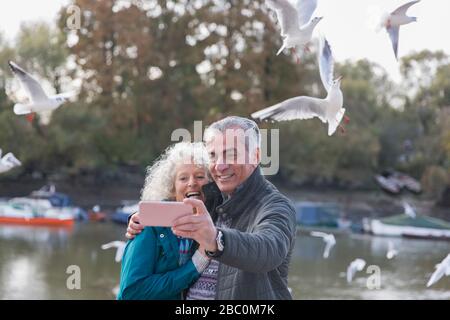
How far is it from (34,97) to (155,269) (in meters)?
1.86

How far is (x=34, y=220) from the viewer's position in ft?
50.2

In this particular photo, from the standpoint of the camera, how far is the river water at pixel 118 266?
898cm

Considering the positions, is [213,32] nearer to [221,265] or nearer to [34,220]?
[34,220]

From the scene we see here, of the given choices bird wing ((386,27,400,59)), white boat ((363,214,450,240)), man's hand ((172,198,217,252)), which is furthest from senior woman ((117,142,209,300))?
white boat ((363,214,450,240))

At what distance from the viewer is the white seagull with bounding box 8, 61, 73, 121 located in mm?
3221

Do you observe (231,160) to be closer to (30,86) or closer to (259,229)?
(259,229)

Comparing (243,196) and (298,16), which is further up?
(298,16)

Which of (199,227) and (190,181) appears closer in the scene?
(199,227)

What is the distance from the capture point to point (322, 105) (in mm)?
2668

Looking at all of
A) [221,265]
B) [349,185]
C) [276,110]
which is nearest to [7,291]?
[276,110]

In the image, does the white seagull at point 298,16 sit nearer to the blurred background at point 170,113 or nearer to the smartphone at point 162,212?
the smartphone at point 162,212

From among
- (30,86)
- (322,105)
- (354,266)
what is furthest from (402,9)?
(354,266)

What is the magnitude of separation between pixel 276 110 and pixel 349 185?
1813cm

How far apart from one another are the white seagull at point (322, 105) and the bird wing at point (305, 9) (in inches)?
3.9
